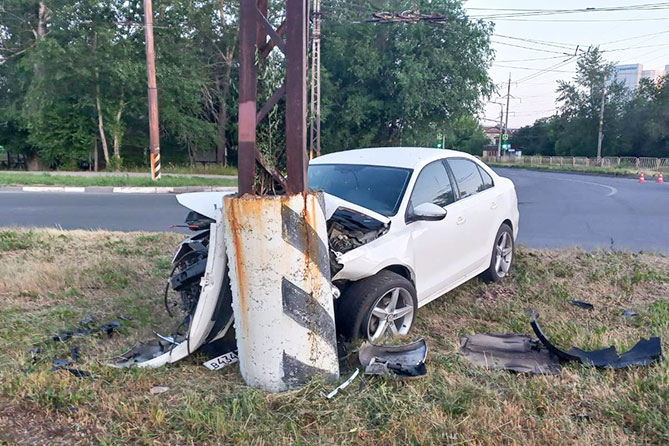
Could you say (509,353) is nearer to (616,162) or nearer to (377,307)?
(377,307)

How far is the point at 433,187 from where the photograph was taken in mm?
4992

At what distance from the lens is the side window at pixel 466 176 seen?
5.39 m

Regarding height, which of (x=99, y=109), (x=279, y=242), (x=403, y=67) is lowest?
(x=279, y=242)

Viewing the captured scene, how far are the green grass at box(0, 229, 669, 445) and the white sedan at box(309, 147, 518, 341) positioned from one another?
40 cm

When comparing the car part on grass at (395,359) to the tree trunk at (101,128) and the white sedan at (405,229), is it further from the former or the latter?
the tree trunk at (101,128)

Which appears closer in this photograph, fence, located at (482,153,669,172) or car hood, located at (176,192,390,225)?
car hood, located at (176,192,390,225)

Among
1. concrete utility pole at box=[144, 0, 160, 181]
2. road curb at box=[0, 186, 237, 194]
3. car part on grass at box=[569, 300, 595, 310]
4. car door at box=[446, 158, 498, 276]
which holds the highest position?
concrete utility pole at box=[144, 0, 160, 181]

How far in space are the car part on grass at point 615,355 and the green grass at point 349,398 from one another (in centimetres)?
8

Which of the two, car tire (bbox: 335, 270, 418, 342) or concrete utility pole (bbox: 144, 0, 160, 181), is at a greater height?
concrete utility pole (bbox: 144, 0, 160, 181)

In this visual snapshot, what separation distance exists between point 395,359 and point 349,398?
0.56 metres

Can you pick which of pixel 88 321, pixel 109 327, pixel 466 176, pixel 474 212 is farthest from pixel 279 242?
pixel 466 176

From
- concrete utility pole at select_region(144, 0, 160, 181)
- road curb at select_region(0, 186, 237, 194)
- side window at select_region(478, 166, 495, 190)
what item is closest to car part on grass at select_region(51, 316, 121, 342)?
side window at select_region(478, 166, 495, 190)

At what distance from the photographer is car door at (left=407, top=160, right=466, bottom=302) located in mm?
4473

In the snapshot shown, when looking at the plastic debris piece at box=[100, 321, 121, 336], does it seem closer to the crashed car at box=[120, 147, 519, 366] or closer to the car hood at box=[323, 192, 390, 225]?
the crashed car at box=[120, 147, 519, 366]
